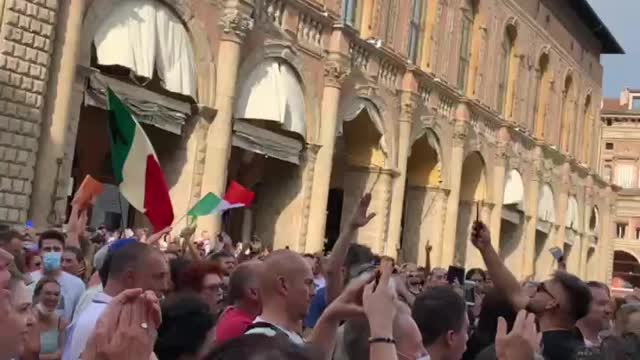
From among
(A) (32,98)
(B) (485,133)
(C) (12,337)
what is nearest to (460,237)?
(B) (485,133)

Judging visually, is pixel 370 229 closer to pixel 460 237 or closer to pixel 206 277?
pixel 460 237

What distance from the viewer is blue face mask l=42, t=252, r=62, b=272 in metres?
6.59

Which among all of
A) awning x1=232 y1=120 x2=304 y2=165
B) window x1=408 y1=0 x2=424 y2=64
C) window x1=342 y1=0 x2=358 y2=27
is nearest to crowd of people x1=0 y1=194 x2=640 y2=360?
awning x1=232 y1=120 x2=304 y2=165

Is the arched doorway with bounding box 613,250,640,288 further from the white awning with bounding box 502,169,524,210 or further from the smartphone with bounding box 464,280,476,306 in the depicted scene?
the smartphone with bounding box 464,280,476,306

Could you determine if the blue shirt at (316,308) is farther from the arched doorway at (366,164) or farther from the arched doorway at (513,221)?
the arched doorway at (513,221)

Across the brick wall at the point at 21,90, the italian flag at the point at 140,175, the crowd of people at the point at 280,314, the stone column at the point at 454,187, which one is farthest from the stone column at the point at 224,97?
the stone column at the point at 454,187

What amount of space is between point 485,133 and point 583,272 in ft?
51.5

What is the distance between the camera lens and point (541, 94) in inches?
1463

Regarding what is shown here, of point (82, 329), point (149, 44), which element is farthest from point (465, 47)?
point (82, 329)

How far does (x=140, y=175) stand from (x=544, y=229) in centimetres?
3042

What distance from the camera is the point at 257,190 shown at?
76.5 feet

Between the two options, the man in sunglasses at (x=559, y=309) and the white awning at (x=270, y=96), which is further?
the white awning at (x=270, y=96)

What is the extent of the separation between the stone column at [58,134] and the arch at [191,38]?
1.71ft

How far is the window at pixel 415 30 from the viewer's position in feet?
85.9
